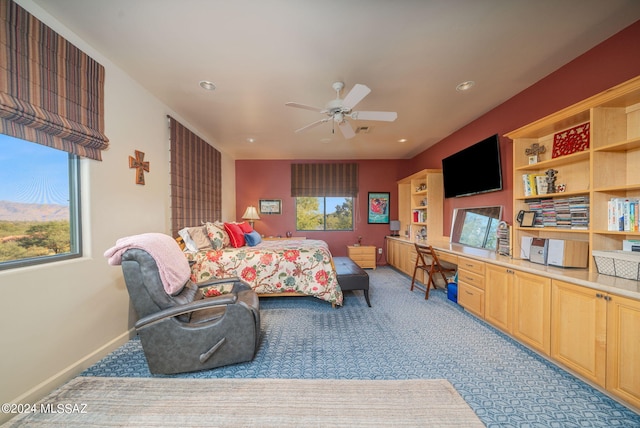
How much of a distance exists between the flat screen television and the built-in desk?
118 cm

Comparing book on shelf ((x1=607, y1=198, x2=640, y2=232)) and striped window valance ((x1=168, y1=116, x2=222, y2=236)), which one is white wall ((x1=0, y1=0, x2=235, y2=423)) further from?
book on shelf ((x1=607, y1=198, x2=640, y2=232))

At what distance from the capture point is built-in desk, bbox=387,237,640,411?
4.63 feet

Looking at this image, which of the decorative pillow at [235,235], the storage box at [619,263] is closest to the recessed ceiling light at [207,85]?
the decorative pillow at [235,235]

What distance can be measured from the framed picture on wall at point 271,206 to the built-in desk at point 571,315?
426 centimetres

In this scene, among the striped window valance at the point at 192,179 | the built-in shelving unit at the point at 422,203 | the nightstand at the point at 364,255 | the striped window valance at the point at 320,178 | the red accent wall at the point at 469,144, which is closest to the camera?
the red accent wall at the point at 469,144

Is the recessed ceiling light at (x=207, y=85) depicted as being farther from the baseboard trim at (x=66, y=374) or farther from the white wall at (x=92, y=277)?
the baseboard trim at (x=66, y=374)

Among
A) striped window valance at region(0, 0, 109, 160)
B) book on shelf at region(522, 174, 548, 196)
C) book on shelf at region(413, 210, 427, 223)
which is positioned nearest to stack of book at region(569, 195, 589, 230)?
book on shelf at region(522, 174, 548, 196)

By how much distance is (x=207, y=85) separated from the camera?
247 cm

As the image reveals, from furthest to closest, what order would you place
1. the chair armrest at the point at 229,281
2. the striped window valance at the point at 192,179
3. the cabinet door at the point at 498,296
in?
1. the striped window valance at the point at 192,179
2. the chair armrest at the point at 229,281
3. the cabinet door at the point at 498,296

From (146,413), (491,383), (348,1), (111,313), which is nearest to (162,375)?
(146,413)

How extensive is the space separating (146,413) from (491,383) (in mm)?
2388

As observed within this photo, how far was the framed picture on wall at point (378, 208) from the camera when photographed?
5.78 m

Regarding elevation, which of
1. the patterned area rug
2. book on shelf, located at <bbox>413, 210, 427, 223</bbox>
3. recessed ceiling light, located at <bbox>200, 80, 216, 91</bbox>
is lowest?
the patterned area rug

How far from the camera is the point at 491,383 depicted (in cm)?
168
